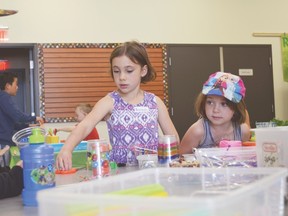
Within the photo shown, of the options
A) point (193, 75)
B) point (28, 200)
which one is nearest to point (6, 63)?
point (193, 75)

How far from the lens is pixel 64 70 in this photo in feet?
19.9

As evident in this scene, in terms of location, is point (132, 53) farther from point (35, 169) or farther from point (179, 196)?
point (179, 196)

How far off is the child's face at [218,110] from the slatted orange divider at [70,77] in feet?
12.5

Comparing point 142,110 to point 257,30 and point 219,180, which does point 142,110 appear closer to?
point 219,180

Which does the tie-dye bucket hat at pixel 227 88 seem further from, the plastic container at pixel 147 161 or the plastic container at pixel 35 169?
the plastic container at pixel 35 169

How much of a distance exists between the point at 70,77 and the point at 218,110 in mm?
4124

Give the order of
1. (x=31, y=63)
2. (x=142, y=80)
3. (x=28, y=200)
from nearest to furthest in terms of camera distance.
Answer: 1. (x=28, y=200)
2. (x=142, y=80)
3. (x=31, y=63)

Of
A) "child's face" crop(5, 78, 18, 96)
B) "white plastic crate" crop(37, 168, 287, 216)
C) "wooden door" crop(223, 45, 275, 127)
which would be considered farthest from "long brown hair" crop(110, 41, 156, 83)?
"wooden door" crop(223, 45, 275, 127)

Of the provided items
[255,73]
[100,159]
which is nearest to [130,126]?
[100,159]

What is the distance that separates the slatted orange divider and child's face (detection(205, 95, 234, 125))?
3820mm

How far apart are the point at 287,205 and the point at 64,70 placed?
5303 millimetres

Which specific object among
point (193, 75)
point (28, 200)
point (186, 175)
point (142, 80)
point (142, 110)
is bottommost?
point (28, 200)

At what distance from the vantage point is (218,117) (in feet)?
7.43

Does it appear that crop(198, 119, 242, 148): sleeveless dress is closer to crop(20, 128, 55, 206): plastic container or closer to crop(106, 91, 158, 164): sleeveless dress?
crop(106, 91, 158, 164): sleeveless dress
